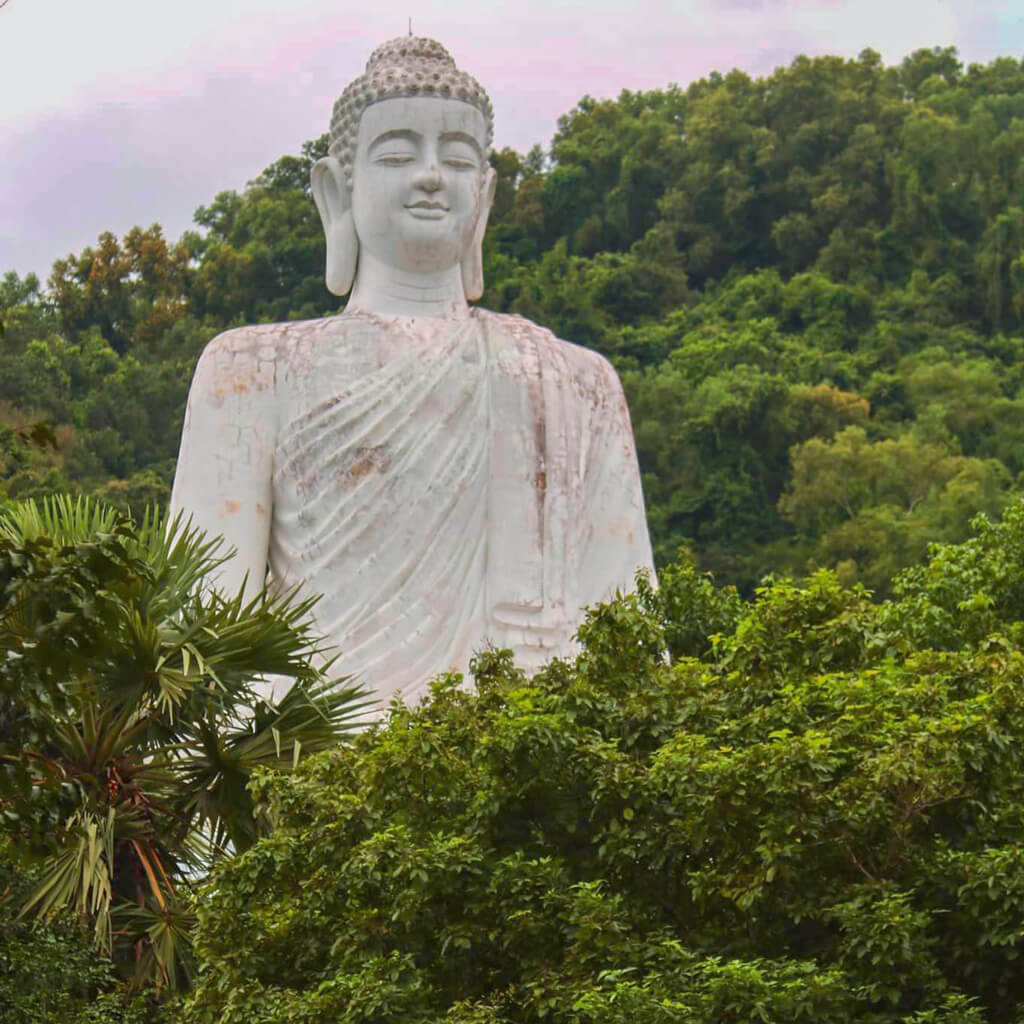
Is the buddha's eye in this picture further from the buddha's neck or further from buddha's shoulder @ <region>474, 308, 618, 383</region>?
buddha's shoulder @ <region>474, 308, 618, 383</region>

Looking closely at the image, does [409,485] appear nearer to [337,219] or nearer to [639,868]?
[337,219]

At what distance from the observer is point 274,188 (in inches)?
1591

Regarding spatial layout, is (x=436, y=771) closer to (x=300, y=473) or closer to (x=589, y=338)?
(x=300, y=473)

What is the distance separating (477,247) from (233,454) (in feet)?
5.78

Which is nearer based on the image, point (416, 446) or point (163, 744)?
point (163, 744)

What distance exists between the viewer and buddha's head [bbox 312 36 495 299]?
505 inches

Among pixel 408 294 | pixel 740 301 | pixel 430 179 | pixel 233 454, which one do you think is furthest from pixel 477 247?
pixel 740 301

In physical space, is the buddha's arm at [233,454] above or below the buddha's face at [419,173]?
below

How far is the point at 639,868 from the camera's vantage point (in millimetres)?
8852

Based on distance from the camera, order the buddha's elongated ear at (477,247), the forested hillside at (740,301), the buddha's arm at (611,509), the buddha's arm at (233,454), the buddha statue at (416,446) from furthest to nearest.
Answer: the forested hillside at (740,301), the buddha's elongated ear at (477,247), the buddha's arm at (611,509), the buddha statue at (416,446), the buddha's arm at (233,454)

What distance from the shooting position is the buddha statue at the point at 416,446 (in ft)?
40.7

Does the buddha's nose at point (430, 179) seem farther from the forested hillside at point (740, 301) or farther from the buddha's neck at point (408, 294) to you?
the forested hillside at point (740, 301)

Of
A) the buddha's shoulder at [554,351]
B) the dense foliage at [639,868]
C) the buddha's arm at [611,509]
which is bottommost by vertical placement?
the dense foliage at [639,868]

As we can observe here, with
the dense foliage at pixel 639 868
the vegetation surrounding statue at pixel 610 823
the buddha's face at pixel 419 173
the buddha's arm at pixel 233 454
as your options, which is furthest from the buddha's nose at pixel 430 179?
the dense foliage at pixel 639 868
